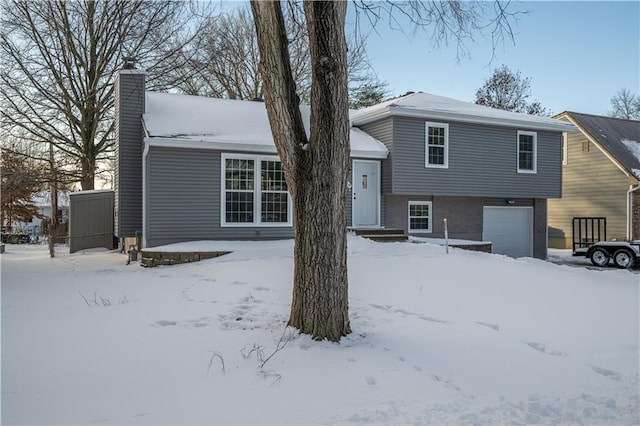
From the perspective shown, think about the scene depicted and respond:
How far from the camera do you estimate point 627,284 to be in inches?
345

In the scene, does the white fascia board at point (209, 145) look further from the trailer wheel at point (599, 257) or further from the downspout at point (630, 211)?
the downspout at point (630, 211)

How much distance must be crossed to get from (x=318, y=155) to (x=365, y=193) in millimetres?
10620

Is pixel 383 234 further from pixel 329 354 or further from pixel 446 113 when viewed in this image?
pixel 329 354

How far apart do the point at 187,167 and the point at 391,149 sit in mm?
6161

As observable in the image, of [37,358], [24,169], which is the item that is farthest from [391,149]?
[24,169]

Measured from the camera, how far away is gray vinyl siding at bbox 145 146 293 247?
12797mm

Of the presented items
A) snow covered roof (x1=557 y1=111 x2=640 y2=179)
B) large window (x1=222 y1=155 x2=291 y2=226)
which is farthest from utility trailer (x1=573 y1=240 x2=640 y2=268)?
large window (x1=222 y1=155 x2=291 y2=226)

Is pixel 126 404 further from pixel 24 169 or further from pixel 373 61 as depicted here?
pixel 24 169

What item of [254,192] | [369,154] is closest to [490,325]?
[254,192]

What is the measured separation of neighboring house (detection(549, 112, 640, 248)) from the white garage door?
5.83 m

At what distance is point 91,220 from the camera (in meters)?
18.1

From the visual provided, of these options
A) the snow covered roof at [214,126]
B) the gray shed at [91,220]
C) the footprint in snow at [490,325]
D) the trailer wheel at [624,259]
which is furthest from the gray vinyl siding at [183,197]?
the trailer wheel at [624,259]

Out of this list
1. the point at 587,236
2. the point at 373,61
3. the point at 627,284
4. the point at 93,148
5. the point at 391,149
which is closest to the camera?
the point at 627,284

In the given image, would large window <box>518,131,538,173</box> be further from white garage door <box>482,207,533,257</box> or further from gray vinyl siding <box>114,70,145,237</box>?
gray vinyl siding <box>114,70,145,237</box>
